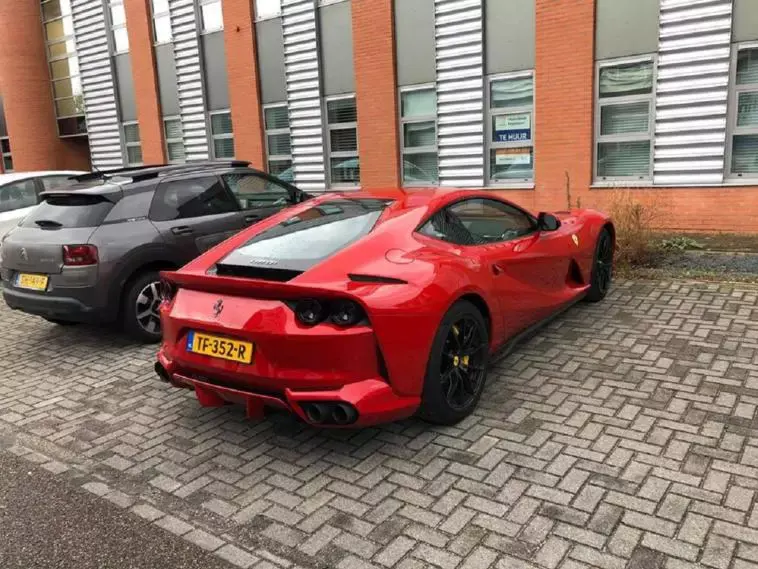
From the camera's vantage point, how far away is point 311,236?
4.11 meters

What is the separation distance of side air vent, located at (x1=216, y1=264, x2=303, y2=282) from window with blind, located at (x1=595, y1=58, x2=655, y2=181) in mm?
7944

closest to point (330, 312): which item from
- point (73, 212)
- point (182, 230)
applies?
point (182, 230)

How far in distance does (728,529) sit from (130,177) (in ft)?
19.5

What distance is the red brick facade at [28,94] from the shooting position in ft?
64.9

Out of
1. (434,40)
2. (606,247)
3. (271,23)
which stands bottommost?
(606,247)

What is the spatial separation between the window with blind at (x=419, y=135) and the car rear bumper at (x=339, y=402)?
9.06 meters

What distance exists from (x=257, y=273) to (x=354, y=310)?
70 centimetres

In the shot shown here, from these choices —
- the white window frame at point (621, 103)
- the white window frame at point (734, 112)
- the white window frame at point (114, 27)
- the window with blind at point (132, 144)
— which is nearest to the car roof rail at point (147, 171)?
the white window frame at point (621, 103)

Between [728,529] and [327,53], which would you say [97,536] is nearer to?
[728,529]

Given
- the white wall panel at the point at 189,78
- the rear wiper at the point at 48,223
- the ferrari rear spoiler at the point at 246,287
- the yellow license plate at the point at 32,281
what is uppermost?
the white wall panel at the point at 189,78

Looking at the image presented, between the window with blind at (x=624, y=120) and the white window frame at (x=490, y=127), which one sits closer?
the window with blind at (x=624, y=120)

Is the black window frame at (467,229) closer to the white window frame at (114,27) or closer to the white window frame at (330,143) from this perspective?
the white window frame at (330,143)

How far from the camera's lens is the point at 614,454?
348cm

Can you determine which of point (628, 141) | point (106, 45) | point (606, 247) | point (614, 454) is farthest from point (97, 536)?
point (106, 45)
